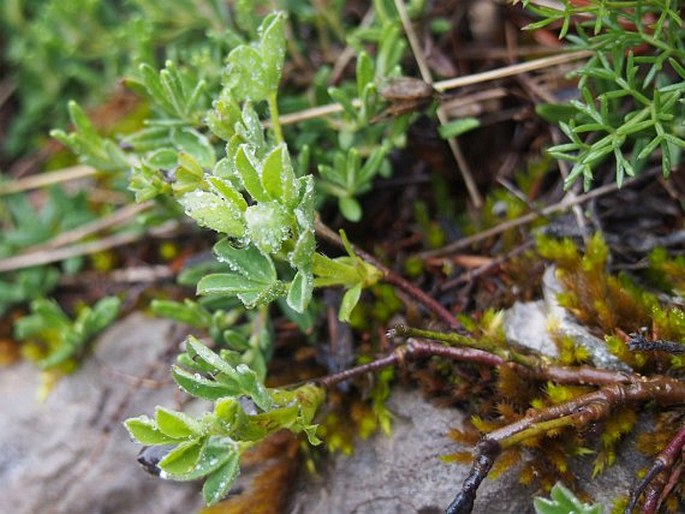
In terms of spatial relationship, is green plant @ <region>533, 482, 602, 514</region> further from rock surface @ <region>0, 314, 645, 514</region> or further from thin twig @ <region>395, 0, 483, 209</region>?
thin twig @ <region>395, 0, 483, 209</region>

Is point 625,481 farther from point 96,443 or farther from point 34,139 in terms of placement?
point 34,139

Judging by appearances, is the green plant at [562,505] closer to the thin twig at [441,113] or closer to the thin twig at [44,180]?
the thin twig at [441,113]

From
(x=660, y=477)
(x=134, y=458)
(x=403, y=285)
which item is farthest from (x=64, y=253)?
(x=660, y=477)

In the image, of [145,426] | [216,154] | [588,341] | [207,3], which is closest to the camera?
[145,426]

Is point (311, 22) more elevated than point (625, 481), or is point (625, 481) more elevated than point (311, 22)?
point (311, 22)

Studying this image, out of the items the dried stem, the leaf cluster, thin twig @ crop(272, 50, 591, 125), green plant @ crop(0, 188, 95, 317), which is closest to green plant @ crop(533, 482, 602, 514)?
the dried stem

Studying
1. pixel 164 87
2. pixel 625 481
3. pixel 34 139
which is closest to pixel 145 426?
pixel 164 87

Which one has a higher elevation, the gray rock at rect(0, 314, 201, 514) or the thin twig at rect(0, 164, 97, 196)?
the thin twig at rect(0, 164, 97, 196)

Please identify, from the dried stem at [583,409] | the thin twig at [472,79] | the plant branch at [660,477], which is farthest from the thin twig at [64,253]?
the plant branch at [660,477]
